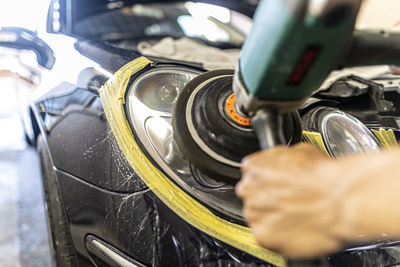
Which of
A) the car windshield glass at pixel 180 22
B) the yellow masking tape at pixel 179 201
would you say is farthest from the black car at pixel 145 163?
the car windshield glass at pixel 180 22

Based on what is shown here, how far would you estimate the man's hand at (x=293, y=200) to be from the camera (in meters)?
0.34

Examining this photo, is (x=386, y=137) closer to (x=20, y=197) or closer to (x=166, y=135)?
(x=166, y=135)

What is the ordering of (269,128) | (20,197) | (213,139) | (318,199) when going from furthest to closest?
(20,197) < (213,139) < (269,128) < (318,199)

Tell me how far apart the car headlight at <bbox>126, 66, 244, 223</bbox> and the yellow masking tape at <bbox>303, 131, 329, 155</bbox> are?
0.85 ft

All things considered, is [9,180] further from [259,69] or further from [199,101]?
[259,69]

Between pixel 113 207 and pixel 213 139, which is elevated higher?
pixel 213 139

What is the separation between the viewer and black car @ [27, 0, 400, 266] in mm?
→ 641

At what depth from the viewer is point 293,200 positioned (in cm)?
36

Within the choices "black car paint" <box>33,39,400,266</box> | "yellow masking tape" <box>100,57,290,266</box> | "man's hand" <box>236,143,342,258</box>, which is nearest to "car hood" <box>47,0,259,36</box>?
"black car paint" <box>33,39,400,266</box>

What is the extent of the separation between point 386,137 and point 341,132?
0.53 ft

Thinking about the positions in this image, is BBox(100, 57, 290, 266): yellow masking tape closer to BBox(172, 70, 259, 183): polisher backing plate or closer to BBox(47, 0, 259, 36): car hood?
BBox(172, 70, 259, 183): polisher backing plate

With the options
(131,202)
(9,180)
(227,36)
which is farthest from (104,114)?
(227,36)

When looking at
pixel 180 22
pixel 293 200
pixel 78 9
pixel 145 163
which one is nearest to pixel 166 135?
pixel 145 163

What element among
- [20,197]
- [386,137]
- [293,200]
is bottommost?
[20,197]
